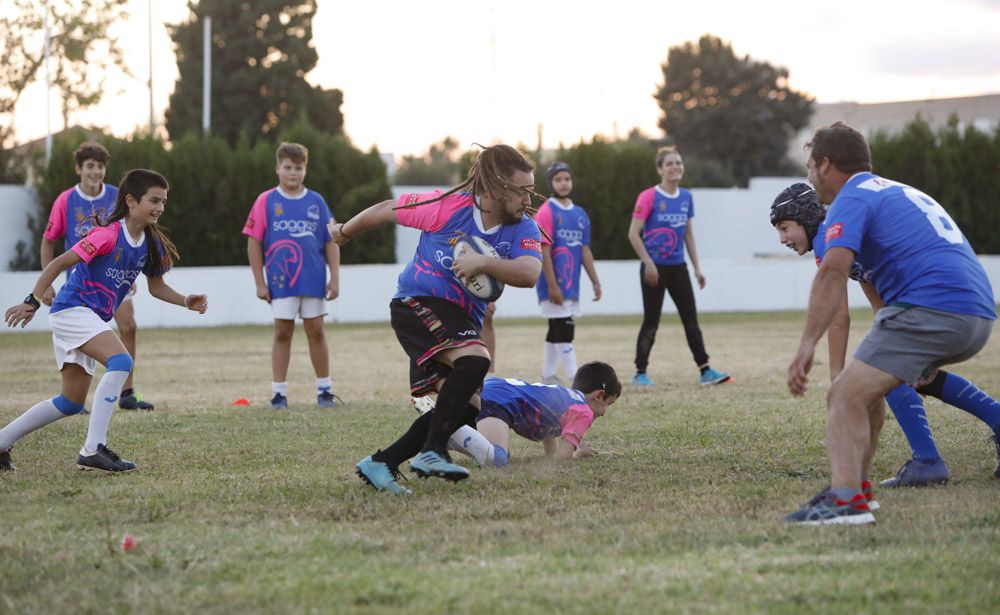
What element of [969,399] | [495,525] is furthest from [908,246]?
[495,525]

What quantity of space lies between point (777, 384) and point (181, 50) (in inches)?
1796

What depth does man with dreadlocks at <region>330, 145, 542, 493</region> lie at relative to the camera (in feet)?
17.9

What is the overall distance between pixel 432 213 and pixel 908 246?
211 centimetres

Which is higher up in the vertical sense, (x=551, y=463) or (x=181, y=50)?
(x=181, y=50)

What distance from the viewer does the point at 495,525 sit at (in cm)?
473

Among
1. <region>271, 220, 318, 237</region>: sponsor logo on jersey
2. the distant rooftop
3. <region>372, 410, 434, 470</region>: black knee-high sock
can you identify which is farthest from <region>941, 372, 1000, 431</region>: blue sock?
the distant rooftop

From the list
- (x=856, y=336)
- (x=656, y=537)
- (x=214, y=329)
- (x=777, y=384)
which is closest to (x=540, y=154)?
(x=214, y=329)

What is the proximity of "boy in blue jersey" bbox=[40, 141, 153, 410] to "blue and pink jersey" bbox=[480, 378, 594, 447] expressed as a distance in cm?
402

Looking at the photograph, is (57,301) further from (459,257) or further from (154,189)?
(459,257)

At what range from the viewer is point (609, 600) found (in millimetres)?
3609

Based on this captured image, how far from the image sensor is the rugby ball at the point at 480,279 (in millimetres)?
5414

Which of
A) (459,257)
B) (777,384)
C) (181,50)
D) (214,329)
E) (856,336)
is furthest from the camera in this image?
(181,50)

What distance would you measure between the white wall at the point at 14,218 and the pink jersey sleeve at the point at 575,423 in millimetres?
21322

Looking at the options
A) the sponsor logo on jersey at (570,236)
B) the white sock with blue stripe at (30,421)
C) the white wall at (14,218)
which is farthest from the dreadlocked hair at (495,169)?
the white wall at (14,218)
